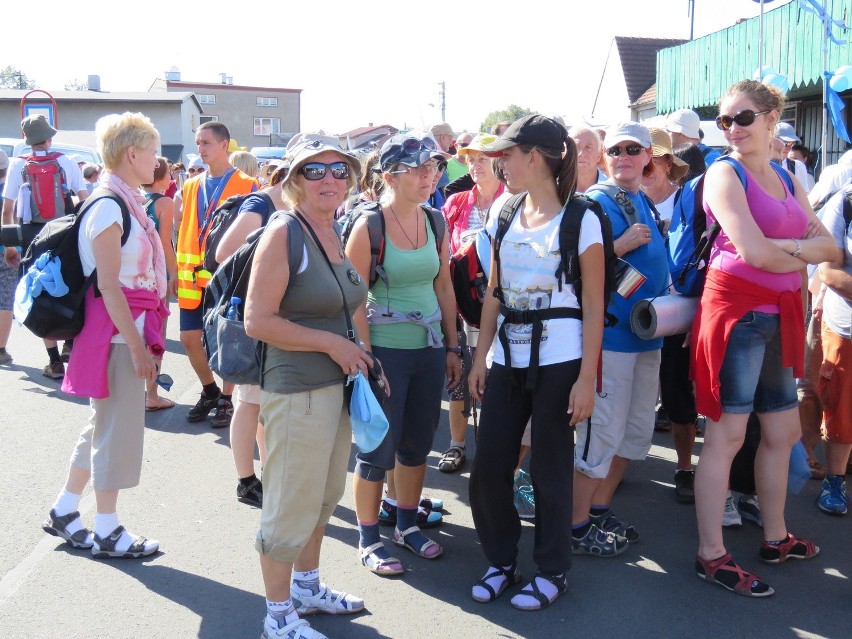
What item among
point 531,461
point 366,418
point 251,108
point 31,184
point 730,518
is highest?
point 251,108

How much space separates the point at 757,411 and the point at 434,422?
4.85 feet

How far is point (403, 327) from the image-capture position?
3891mm

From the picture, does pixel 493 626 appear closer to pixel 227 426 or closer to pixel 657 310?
pixel 657 310

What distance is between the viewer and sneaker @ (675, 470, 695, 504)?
478cm

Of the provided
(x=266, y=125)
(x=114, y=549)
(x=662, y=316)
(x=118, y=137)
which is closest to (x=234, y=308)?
(x=118, y=137)

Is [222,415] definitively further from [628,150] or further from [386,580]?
[628,150]

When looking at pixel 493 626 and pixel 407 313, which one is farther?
pixel 407 313

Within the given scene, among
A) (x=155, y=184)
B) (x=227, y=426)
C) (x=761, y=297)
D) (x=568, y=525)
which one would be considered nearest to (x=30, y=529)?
(x=227, y=426)

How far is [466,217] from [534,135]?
1.98 m

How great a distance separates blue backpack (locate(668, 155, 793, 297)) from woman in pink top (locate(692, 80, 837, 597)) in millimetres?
73

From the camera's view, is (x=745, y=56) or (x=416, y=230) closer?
(x=416, y=230)

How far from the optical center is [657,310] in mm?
3713

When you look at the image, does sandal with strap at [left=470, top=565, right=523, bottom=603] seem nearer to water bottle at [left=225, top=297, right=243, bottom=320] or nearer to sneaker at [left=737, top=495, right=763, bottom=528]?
sneaker at [left=737, top=495, right=763, bottom=528]

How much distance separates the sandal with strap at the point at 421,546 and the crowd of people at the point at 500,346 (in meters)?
0.01
